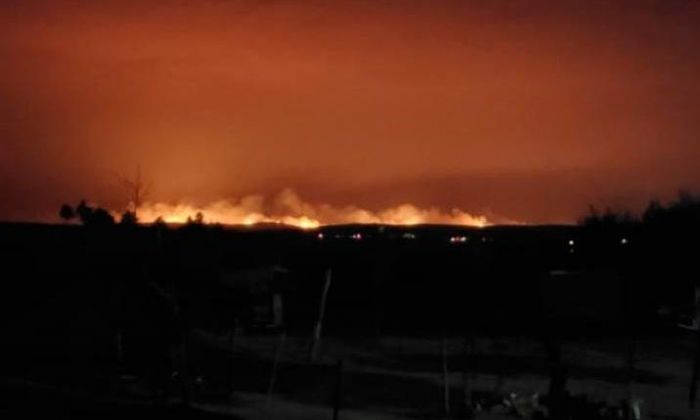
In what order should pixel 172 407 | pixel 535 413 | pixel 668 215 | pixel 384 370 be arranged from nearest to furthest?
pixel 172 407 → pixel 535 413 → pixel 384 370 → pixel 668 215

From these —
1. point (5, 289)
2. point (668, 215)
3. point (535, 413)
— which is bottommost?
point (535, 413)

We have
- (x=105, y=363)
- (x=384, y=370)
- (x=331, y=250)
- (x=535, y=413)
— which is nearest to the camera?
(x=535, y=413)

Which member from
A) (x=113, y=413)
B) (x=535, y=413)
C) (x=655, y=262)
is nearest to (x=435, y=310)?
(x=655, y=262)

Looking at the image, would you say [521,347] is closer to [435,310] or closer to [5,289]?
[435,310]

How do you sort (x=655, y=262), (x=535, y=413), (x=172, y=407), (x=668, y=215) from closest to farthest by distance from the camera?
(x=172, y=407) → (x=535, y=413) → (x=655, y=262) → (x=668, y=215)

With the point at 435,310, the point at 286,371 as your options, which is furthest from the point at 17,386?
the point at 435,310

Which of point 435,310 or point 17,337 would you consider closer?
point 17,337

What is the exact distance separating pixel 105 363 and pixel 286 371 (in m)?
5.03

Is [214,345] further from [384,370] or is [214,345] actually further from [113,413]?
[113,413]

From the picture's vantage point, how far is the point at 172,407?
2500 centimetres

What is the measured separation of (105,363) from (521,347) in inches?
613

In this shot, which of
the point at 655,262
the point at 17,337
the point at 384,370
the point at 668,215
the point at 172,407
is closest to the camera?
the point at 172,407

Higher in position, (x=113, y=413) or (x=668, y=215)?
(x=668, y=215)

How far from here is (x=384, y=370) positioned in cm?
3762
